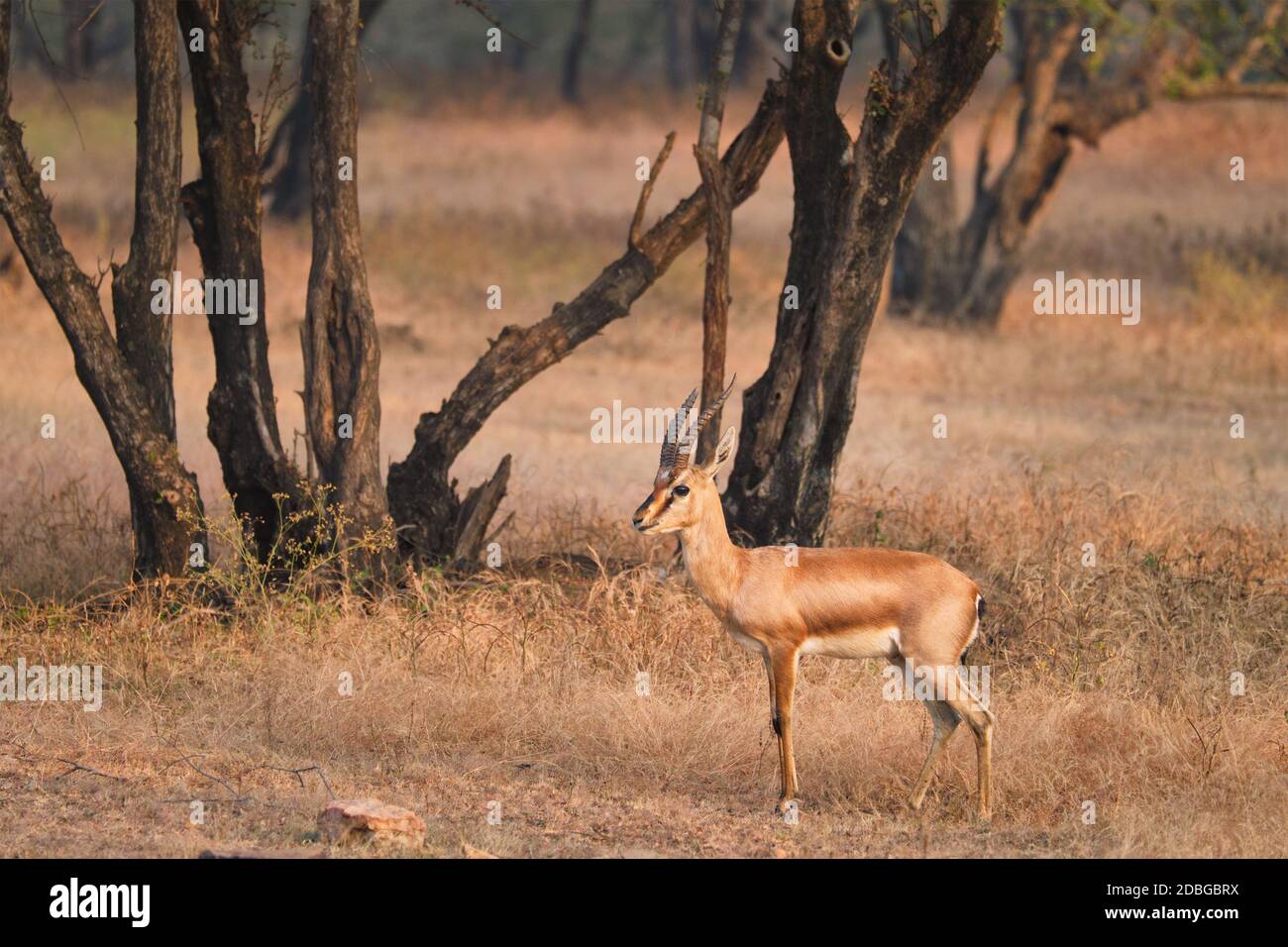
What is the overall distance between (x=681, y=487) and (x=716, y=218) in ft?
10.5

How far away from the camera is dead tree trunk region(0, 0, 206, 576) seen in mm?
8266

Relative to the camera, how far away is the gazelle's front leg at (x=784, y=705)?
21.0ft

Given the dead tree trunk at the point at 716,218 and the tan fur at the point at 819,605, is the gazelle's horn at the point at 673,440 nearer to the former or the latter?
the tan fur at the point at 819,605

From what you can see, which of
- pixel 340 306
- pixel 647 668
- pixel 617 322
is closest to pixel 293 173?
pixel 617 322

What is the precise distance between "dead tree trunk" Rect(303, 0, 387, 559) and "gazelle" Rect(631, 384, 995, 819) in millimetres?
2810

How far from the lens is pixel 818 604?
6387 mm

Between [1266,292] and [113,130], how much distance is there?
18.0 meters

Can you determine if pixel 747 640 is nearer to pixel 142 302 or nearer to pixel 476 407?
pixel 476 407

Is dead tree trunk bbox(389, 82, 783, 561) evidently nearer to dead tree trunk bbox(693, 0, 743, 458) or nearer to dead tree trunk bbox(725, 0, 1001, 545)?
dead tree trunk bbox(693, 0, 743, 458)

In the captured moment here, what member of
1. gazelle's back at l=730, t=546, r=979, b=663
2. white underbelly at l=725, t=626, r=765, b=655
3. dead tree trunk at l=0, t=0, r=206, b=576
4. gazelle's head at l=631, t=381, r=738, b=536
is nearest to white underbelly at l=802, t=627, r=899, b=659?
gazelle's back at l=730, t=546, r=979, b=663

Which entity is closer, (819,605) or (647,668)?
(819,605)

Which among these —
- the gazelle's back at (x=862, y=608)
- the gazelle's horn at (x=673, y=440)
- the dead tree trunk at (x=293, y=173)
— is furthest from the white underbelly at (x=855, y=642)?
the dead tree trunk at (x=293, y=173)

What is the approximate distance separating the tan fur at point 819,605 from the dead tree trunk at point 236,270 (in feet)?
10.4
